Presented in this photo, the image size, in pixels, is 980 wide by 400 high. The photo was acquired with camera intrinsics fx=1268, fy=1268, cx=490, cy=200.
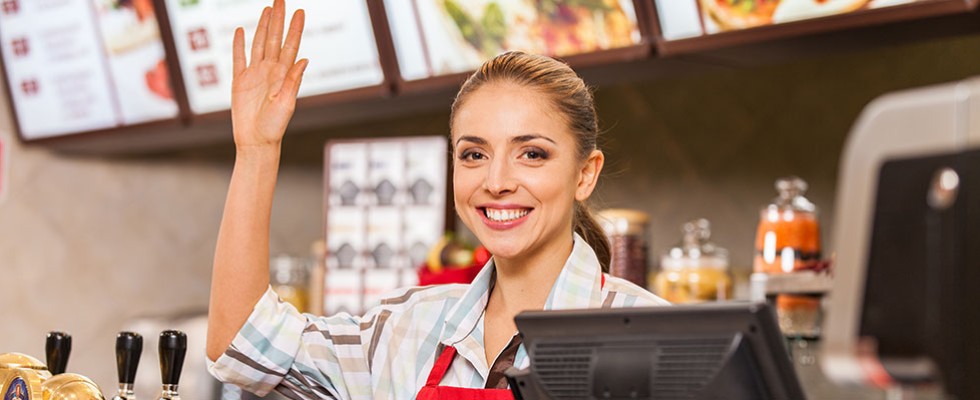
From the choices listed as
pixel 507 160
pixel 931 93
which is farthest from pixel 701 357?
pixel 507 160

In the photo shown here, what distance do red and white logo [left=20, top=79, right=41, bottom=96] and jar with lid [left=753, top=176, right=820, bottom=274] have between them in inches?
106

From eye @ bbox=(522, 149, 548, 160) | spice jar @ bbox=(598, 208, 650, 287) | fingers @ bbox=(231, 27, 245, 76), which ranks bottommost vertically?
spice jar @ bbox=(598, 208, 650, 287)

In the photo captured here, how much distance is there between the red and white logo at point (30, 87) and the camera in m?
4.30

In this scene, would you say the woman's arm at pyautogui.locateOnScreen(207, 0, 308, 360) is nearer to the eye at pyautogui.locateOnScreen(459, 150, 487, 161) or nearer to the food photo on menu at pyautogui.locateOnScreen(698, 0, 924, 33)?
the eye at pyautogui.locateOnScreen(459, 150, 487, 161)

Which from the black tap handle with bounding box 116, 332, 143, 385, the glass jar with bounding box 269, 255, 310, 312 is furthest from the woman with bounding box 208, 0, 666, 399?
the glass jar with bounding box 269, 255, 310, 312

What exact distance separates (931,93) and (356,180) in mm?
2770

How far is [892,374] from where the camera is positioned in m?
0.92

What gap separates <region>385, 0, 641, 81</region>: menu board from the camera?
3.05 metres

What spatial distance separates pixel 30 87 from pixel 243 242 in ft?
9.73

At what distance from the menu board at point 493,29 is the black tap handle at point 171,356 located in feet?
5.25

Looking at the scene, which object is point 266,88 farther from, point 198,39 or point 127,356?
point 198,39

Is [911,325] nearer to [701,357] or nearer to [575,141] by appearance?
[701,357]

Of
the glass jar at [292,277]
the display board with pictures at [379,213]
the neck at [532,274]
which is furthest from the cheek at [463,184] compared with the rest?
the glass jar at [292,277]

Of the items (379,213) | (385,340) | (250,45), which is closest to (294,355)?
(385,340)
